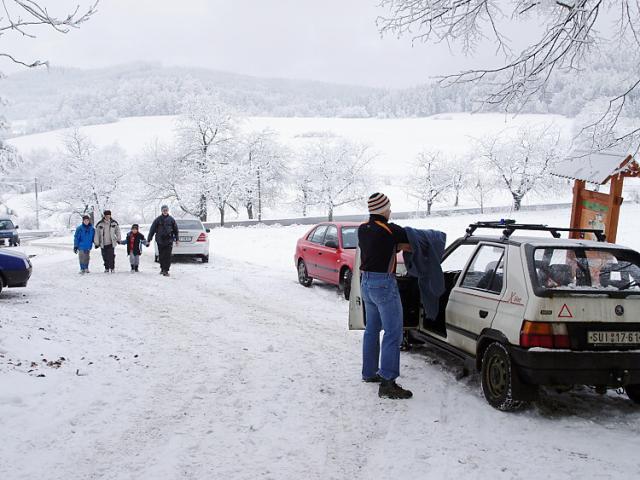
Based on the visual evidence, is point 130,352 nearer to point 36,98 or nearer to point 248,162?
point 248,162

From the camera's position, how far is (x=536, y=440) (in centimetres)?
440

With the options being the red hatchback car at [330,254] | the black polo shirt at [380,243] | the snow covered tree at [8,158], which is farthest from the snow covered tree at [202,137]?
the black polo shirt at [380,243]

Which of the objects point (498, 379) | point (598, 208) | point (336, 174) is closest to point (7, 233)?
point (598, 208)

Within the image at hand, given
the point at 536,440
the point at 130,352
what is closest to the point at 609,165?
the point at 536,440

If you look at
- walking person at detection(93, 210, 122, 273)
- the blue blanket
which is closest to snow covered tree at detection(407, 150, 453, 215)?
walking person at detection(93, 210, 122, 273)

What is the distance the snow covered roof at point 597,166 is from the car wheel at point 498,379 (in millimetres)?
4311

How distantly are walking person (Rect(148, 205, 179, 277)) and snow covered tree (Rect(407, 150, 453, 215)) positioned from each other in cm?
4793

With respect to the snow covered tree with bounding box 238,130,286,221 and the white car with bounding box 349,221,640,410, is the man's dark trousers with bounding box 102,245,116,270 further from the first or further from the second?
the snow covered tree with bounding box 238,130,286,221

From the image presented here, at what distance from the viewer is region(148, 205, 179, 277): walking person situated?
14715mm

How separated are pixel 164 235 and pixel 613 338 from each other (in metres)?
12.2

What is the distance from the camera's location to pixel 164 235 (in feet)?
48.8

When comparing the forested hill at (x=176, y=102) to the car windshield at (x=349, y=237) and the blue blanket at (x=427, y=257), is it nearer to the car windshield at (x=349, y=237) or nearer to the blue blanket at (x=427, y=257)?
the car windshield at (x=349, y=237)

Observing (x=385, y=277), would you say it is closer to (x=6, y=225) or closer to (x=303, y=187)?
(x=6, y=225)

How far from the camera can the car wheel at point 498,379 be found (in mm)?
4871
